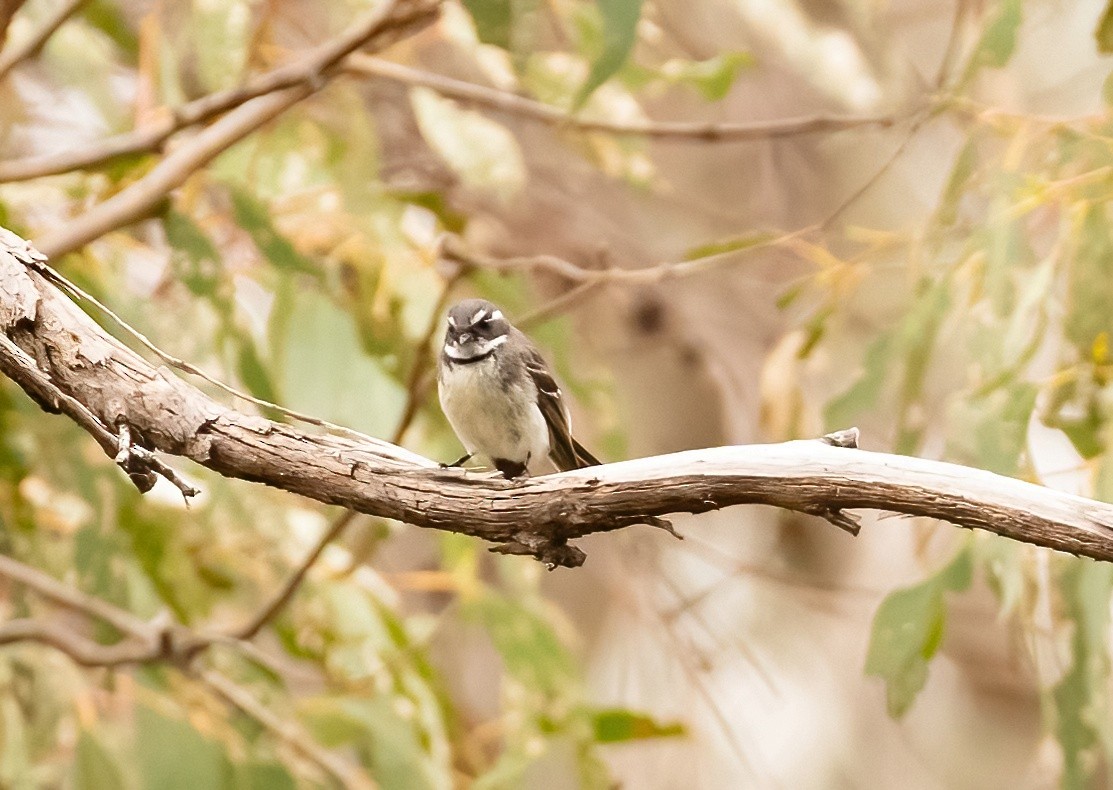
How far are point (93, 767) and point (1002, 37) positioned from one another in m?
1.75

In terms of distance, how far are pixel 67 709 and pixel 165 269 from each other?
783 millimetres

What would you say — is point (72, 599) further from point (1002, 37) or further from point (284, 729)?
point (1002, 37)

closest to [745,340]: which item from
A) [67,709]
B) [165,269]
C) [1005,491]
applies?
[165,269]

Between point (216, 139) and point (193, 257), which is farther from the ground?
point (216, 139)

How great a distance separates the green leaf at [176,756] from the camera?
79.4 inches

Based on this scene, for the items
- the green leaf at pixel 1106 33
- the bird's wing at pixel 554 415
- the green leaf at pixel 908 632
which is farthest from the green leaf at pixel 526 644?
the green leaf at pixel 1106 33

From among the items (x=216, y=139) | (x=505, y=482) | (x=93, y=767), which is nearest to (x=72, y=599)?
(x=93, y=767)

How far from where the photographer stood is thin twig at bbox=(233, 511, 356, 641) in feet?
6.67

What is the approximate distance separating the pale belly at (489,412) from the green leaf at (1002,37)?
0.78m

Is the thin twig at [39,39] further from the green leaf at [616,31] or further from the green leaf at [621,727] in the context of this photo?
the green leaf at [621,727]

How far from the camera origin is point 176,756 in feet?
6.68

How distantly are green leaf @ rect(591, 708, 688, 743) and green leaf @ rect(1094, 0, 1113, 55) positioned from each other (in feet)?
4.22

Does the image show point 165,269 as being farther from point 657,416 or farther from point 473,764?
point 657,416

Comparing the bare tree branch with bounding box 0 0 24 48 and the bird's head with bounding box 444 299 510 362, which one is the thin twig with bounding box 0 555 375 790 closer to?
the bird's head with bounding box 444 299 510 362
